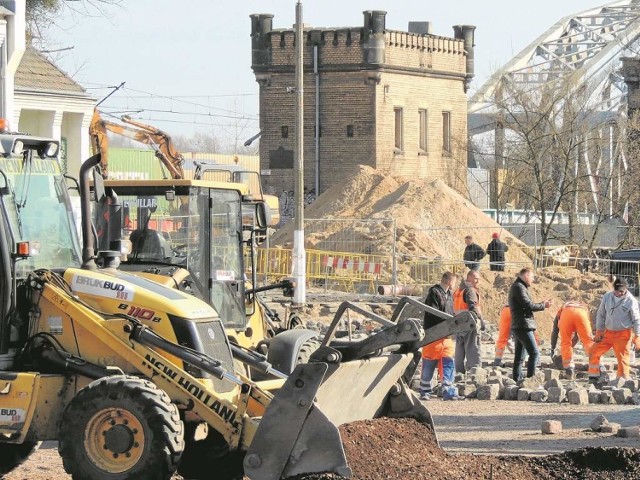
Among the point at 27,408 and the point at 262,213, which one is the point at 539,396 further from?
the point at 27,408

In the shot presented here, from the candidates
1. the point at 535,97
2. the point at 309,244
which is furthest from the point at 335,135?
the point at 309,244

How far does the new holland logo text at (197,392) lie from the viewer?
33.1ft

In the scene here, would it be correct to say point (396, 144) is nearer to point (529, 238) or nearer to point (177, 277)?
point (529, 238)

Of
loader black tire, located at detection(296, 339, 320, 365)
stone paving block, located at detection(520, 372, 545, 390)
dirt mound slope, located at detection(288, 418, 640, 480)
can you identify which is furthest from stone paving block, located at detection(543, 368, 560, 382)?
dirt mound slope, located at detection(288, 418, 640, 480)

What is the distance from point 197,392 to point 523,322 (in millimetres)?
10301

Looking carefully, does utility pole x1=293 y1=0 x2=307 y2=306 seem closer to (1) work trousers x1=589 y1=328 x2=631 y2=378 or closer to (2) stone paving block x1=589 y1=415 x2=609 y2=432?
(1) work trousers x1=589 y1=328 x2=631 y2=378

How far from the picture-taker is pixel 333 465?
9719 millimetres

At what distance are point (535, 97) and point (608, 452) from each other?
4444 centimetres

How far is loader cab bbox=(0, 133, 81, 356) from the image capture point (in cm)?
1041

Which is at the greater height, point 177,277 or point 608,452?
point 177,277

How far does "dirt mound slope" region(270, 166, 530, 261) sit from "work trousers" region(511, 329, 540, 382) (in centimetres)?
1868

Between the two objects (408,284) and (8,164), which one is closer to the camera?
(8,164)

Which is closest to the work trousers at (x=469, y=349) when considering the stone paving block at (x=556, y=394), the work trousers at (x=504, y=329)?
the work trousers at (x=504, y=329)

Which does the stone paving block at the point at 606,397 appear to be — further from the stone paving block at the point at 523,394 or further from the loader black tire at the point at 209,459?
the loader black tire at the point at 209,459
